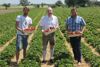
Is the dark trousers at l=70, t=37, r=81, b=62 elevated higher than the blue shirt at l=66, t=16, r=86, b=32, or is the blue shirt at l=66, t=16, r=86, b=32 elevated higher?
the blue shirt at l=66, t=16, r=86, b=32

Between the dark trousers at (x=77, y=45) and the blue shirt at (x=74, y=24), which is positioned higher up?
the blue shirt at (x=74, y=24)

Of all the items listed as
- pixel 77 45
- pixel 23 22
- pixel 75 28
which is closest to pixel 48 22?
pixel 23 22

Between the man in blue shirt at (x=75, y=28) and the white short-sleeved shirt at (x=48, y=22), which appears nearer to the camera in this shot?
the man in blue shirt at (x=75, y=28)

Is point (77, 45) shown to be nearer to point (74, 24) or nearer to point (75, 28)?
point (75, 28)

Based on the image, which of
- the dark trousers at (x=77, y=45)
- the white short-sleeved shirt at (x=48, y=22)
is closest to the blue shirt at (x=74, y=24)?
the dark trousers at (x=77, y=45)

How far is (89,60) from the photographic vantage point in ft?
42.0

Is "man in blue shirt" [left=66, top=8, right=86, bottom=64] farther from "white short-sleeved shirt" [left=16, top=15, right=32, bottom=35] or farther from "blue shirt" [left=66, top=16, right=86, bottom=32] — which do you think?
"white short-sleeved shirt" [left=16, top=15, right=32, bottom=35]

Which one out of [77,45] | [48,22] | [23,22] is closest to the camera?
[23,22]

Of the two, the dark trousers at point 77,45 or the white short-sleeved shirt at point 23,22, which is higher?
the white short-sleeved shirt at point 23,22

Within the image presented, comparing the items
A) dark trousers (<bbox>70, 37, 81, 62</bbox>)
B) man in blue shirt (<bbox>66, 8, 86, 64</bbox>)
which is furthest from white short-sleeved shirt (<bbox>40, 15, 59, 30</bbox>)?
dark trousers (<bbox>70, 37, 81, 62</bbox>)

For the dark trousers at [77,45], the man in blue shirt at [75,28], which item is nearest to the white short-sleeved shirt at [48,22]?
the man in blue shirt at [75,28]

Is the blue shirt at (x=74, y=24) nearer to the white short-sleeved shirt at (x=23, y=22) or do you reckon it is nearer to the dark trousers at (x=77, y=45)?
the dark trousers at (x=77, y=45)

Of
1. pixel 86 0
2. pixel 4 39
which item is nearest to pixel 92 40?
pixel 4 39

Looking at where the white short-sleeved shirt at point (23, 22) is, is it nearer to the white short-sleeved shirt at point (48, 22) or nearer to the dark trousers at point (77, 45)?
the white short-sleeved shirt at point (48, 22)
